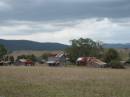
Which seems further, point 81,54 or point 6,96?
point 81,54

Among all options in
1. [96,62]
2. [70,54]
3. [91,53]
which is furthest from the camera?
[91,53]

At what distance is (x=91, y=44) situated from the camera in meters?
164

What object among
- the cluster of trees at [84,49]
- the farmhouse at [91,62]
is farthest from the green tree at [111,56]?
the cluster of trees at [84,49]

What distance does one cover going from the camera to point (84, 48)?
161m

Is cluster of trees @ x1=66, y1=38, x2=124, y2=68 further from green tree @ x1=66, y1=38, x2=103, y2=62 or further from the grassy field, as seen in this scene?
the grassy field

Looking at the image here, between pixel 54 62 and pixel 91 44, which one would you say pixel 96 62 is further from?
pixel 91 44

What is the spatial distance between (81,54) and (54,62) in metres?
26.2

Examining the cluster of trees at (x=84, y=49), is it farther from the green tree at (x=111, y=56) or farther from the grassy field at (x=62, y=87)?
the grassy field at (x=62, y=87)

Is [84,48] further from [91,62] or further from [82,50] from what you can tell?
[91,62]

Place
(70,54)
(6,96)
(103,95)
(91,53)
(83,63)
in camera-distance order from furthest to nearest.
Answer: (91,53) → (70,54) → (83,63) → (103,95) → (6,96)

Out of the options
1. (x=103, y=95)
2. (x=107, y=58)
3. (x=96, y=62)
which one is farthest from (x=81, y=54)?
(x=103, y=95)

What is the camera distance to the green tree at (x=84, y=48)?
5960 inches

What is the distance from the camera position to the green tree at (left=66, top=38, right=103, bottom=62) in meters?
151

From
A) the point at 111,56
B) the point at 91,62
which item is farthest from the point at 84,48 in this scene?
the point at 91,62
